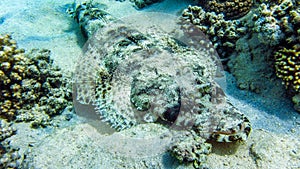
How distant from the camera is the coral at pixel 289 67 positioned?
12.9ft

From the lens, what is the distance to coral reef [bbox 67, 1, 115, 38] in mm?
6641

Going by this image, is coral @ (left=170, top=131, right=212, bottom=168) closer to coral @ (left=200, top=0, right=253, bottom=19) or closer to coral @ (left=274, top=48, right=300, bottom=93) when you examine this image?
coral @ (left=274, top=48, right=300, bottom=93)

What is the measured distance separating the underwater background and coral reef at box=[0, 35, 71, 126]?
0.02 metres

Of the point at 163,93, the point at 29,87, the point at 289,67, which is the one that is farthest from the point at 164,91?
the point at 29,87

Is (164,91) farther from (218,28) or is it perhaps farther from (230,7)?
(230,7)

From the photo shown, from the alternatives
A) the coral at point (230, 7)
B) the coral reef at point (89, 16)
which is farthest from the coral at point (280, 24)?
the coral reef at point (89, 16)

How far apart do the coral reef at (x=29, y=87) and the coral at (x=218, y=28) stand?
3.59 meters

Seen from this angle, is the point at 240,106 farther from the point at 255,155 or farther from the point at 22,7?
the point at 22,7

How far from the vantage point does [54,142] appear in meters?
4.09

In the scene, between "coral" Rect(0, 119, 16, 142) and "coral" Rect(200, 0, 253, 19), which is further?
"coral" Rect(200, 0, 253, 19)

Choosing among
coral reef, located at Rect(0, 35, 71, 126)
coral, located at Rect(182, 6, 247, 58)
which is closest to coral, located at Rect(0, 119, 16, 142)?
coral reef, located at Rect(0, 35, 71, 126)

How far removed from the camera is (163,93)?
443 cm

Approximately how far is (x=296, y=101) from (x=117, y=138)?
3.24m

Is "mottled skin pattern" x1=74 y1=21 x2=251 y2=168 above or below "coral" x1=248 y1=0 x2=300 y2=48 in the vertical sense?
below
